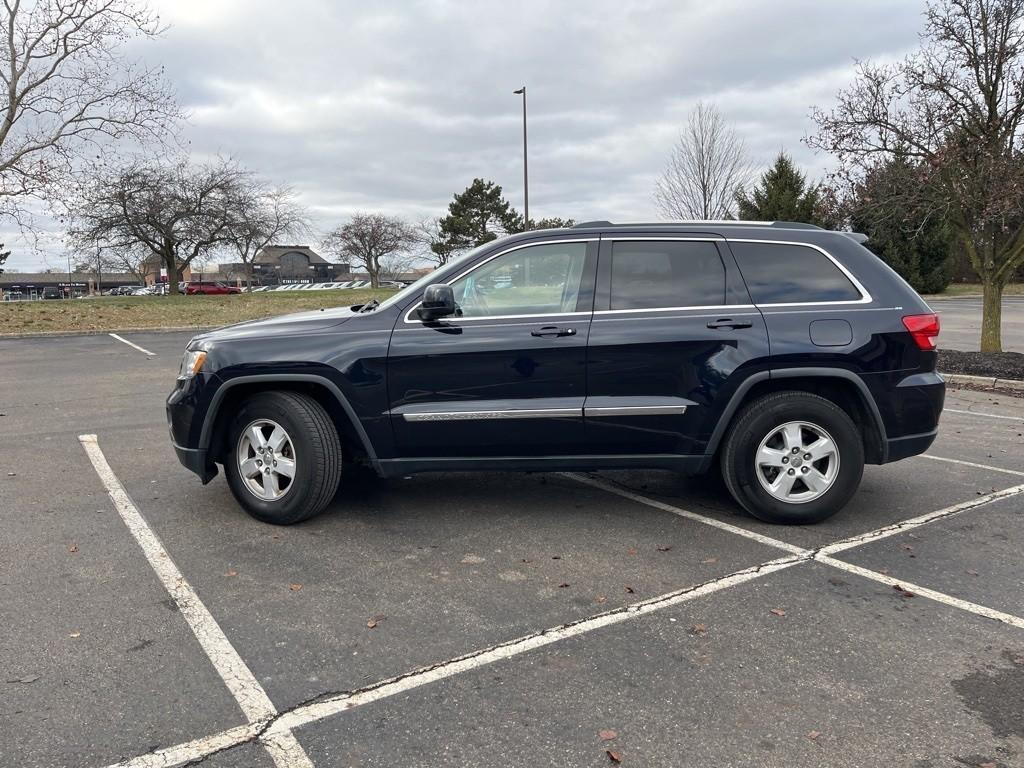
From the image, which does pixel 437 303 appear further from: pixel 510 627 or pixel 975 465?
pixel 975 465

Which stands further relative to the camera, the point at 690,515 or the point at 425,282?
the point at 690,515

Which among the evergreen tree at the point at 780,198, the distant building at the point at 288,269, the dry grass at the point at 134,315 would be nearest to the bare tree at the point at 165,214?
the dry grass at the point at 134,315

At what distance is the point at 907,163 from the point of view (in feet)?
37.3

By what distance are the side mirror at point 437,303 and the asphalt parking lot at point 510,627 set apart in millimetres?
1297

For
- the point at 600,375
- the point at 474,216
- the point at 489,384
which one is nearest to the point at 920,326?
the point at 600,375

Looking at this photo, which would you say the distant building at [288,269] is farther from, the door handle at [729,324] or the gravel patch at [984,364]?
the door handle at [729,324]

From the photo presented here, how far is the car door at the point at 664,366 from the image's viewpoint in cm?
440

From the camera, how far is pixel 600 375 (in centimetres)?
441

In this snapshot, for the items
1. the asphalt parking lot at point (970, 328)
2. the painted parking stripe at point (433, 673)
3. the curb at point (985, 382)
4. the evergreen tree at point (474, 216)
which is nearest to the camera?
the painted parking stripe at point (433, 673)

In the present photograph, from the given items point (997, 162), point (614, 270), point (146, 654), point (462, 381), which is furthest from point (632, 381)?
point (997, 162)

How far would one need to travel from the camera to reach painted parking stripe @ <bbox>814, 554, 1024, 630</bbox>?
10.9 ft

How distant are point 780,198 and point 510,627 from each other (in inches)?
1371

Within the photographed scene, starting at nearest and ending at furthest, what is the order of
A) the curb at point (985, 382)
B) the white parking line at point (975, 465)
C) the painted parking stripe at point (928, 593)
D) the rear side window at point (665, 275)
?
the painted parking stripe at point (928, 593) < the rear side window at point (665, 275) < the white parking line at point (975, 465) < the curb at point (985, 382)

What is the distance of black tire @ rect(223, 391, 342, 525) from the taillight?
3.52 metres
